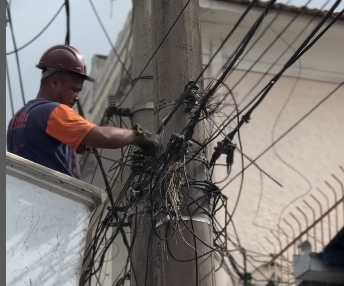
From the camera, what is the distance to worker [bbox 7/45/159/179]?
16.0 feet

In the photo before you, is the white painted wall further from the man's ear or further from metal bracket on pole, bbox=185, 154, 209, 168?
the man's ear

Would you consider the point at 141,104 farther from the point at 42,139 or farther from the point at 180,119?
the point at 42,139

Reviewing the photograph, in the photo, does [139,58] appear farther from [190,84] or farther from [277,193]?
[277,193]

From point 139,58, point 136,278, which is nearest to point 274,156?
point 139,58

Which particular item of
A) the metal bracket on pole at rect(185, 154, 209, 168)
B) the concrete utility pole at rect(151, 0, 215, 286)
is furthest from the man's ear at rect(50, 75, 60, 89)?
the metal bracket on pole at rect(185, 154, 209, 168)

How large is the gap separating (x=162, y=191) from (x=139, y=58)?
2.68 meters

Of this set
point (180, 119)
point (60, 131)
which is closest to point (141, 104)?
point (180, 119)

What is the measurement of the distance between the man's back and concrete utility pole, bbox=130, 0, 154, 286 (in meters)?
0.74

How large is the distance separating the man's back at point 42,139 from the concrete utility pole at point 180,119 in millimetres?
673

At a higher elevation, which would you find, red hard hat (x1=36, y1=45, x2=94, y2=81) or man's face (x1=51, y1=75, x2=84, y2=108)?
red hard hat (x1=36, y1=45, x2=94, y2=81)

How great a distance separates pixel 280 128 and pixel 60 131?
675 centimetres

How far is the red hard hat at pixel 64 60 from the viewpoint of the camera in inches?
219

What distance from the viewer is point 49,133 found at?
497cm

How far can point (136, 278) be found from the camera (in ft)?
18.6
